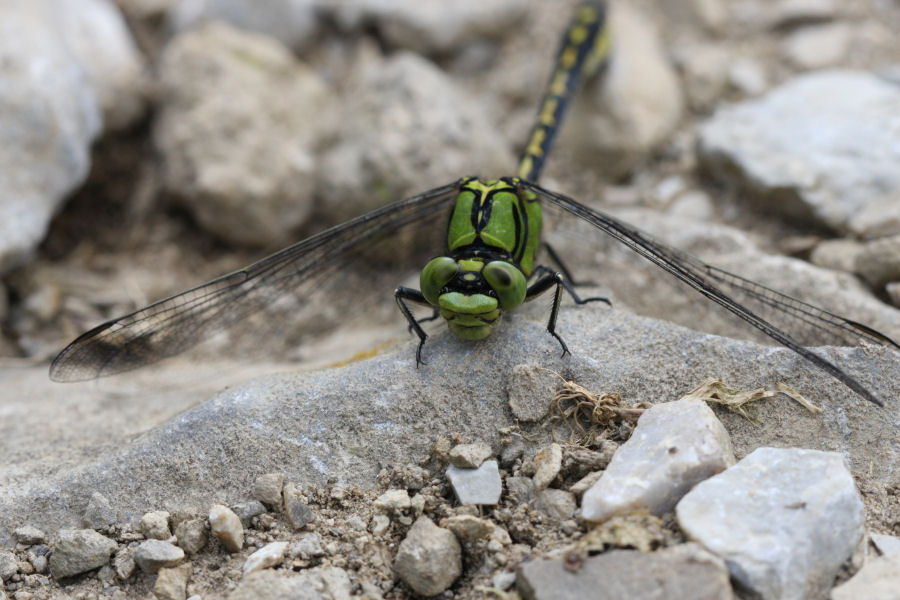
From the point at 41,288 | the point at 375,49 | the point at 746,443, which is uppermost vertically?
the point at 375,49

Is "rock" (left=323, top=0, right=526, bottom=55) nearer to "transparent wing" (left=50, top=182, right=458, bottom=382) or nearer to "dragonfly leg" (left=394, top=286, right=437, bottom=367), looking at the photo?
"transparent wing" (left=50, top=182, right=458, bottom=382)

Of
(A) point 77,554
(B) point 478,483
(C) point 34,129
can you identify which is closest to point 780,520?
(B) point 478,483

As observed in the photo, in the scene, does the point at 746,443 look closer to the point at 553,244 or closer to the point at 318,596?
the point at 318,596

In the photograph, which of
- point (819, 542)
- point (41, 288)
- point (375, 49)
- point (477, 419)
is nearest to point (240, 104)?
point (375, 49)

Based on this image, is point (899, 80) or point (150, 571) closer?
point (150, 571)

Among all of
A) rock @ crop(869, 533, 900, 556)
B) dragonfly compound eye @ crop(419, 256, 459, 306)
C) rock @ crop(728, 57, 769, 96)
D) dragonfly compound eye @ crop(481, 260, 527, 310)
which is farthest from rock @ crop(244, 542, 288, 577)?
rock @ crop(728, 57, 769, 96)

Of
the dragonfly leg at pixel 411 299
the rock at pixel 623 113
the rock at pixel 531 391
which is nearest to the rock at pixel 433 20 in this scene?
the rock at pixel 623 113

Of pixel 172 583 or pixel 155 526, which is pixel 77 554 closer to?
pixel 155 526
